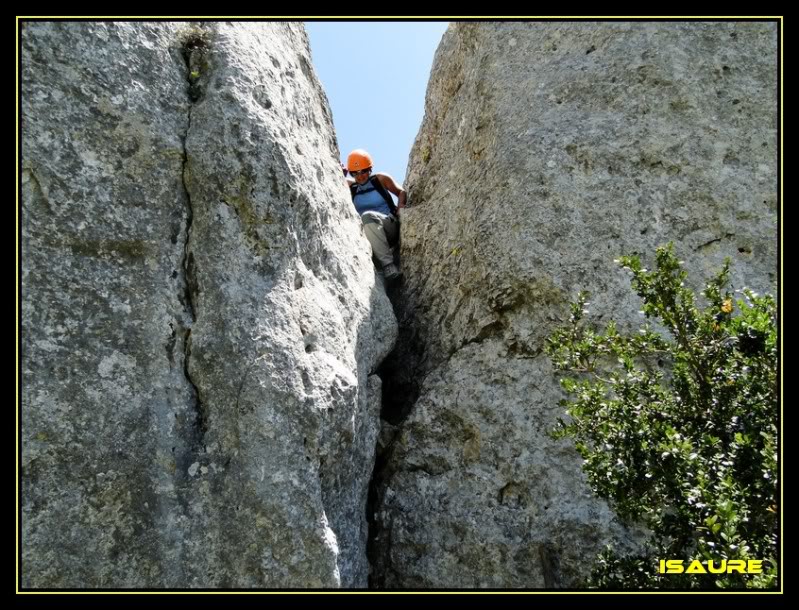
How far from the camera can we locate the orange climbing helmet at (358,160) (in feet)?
36.3

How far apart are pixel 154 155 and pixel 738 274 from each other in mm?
6129

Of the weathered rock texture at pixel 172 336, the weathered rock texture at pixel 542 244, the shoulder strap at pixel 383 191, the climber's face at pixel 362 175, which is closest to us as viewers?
the weathered rock texture at pixel 172 336

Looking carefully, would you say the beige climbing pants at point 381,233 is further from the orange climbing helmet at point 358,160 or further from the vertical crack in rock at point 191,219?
the vertical crack in rock at point 191,219

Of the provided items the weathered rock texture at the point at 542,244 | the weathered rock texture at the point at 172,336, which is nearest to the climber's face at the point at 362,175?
the weathered rock texture at the point at 542,244

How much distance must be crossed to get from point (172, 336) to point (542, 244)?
4277 millimetres

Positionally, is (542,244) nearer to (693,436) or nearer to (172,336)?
(693,436)

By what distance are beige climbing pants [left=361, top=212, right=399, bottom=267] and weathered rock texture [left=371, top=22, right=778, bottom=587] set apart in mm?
455

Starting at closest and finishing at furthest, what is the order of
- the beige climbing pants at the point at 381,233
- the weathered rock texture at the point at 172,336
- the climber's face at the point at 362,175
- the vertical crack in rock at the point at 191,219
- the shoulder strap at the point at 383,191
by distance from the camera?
the weathered rock texture at the point at 172,336 → the vertical crack in rock at the point at 191,219 → the beige climbing pants at the point at 381,233 → the climber's face at the point at 362,175 → the shoulder strap at the point at 383,191

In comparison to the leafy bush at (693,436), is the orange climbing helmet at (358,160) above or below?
above

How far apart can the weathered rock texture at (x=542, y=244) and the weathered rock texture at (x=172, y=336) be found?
117 centimetres

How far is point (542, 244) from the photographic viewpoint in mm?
8438

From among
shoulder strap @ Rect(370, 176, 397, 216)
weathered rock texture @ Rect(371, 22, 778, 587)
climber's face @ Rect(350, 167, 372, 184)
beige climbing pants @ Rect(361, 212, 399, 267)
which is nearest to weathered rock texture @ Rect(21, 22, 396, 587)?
weathered rock texture @ Rect(371, 22, 778, 587)

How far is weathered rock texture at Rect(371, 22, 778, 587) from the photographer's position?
7.40 meters

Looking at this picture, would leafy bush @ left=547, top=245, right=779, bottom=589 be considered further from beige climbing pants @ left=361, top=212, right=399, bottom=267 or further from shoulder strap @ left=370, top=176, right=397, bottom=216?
shoulder strap @ left=370, top=176, right=397, bottom=216
